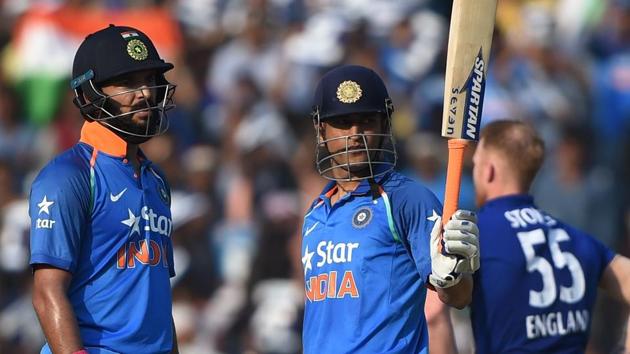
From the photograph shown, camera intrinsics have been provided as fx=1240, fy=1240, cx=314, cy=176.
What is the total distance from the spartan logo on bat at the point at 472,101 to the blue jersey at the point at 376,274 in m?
0.41

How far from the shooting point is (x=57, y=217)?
5.11m

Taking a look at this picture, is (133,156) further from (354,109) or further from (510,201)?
(510,201)

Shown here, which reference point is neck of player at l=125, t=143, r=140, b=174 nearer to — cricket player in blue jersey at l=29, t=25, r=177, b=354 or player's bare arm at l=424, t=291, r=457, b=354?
cricket player in blue jersey at l=29, t=25, r=177, b=354

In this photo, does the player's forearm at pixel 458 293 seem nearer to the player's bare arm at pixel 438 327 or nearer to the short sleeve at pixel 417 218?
the short sleeve at pixel 417 218

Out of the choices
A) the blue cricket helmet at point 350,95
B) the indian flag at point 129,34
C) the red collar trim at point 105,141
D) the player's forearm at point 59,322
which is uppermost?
the indian flag at point 129,34

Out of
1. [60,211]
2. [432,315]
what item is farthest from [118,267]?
[432,315]

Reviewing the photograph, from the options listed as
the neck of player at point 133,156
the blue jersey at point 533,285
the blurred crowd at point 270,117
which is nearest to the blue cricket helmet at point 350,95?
the neck of player at point 133,156

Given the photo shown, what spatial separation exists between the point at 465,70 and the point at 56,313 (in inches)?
75.6

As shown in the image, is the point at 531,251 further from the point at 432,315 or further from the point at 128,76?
the point at 128,76

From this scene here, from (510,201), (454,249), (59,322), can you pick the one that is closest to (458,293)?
(454,249)

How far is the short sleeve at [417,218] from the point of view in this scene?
5.13 metres

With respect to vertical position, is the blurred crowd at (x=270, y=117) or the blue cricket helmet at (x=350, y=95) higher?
the blue cricket helmet at (x=350, y=95)

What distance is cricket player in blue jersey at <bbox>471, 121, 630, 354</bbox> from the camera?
20.8 feet

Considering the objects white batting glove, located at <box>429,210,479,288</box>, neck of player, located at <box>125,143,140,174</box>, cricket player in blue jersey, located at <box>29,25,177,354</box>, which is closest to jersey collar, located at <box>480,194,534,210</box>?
white batting glove, located at <box>429,210,479,288</box>
